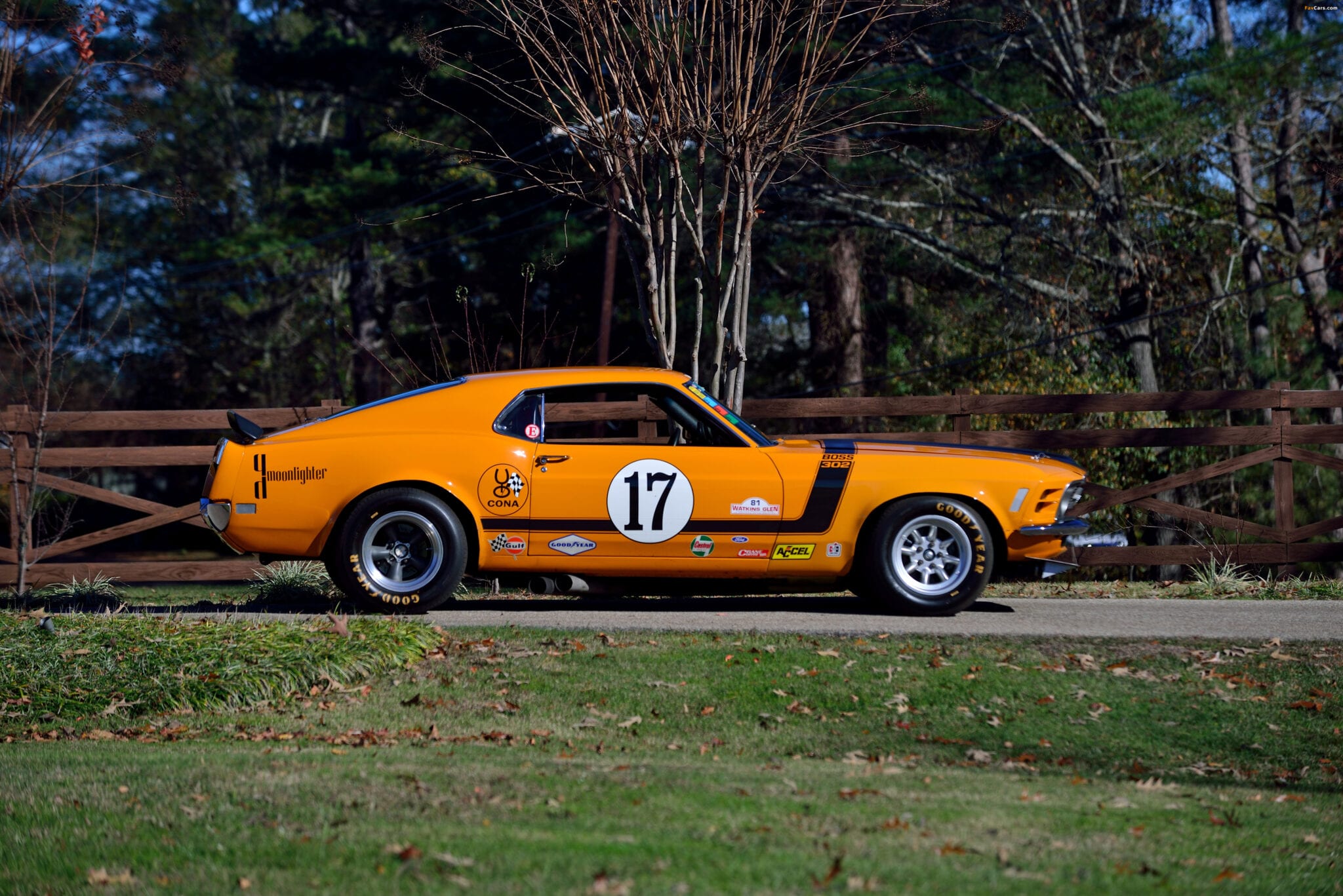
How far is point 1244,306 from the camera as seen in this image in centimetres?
2030

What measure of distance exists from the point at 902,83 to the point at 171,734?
1613 centimetres

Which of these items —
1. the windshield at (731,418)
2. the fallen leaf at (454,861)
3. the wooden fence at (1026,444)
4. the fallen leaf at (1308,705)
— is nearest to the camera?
the fallen leaf at (454,861)

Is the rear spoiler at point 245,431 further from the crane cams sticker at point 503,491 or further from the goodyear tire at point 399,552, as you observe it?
the crane cams sticker at point 503,491

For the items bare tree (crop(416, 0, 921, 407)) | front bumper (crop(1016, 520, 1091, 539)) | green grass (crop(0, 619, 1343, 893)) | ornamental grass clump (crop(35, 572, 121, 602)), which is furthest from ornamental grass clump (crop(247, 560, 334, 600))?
front bumper (crop(1016, 520, 1091, 539))

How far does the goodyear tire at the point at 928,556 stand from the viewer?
806 centimetres

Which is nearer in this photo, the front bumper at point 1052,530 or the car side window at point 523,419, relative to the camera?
the front bumper at point 1052,530

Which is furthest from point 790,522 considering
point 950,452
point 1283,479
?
point 1283,479

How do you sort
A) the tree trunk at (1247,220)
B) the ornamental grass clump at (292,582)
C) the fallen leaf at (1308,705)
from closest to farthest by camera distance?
the fallen leaf at (1308,705) → the ornamental grass clump at (292,582) → the tree trunk at (1247,220)

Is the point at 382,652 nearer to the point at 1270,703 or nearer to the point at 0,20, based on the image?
the point at 1270,703

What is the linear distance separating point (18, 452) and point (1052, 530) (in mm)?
8469

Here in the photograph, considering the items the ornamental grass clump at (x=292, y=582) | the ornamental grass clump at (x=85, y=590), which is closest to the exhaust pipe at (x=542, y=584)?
the ornamental grass clump at (x=292, y=582)

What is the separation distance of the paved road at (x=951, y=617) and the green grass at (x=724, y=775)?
0.29m

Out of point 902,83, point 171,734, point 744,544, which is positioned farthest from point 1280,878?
point 902,83

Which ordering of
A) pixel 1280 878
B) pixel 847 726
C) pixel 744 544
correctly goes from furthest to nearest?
pixel 744 544
pixel 847 726
pixel 1280 878
